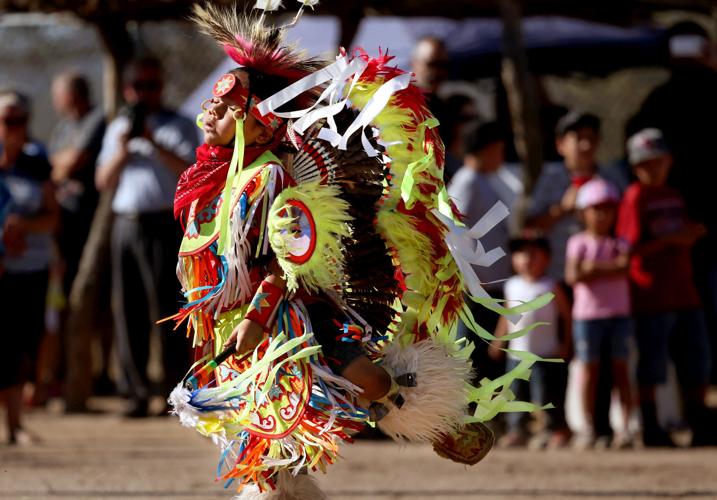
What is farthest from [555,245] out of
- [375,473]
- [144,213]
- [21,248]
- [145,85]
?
[21,248]

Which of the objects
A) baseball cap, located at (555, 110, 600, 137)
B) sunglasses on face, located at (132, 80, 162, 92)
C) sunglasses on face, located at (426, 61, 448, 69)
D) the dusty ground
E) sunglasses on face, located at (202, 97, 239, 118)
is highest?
sunglasses on face, located at (426, 61, 448, 69)

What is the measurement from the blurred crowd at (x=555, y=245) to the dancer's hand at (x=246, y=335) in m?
3.61

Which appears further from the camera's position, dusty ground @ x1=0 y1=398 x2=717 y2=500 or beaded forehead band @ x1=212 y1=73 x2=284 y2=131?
dusty ground @ x1=0 y1=398 x2=717 y2=500

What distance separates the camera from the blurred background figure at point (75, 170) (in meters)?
10.5

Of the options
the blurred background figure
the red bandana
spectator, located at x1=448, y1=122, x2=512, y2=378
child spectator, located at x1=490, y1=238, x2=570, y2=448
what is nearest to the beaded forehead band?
the red bandana

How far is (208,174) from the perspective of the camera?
4516mm

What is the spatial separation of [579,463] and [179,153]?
10.5 feet

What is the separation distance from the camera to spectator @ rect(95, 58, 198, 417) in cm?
887

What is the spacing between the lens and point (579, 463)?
7496mm

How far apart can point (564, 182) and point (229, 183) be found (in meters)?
4.55

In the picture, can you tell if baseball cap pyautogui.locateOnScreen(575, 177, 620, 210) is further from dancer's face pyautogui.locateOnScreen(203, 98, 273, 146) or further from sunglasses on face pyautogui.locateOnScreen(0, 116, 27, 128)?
dancer's face pyautogui.locateOnScreen(203, 98, 273, 146)

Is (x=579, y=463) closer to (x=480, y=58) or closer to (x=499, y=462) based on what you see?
(x=499, y=462)

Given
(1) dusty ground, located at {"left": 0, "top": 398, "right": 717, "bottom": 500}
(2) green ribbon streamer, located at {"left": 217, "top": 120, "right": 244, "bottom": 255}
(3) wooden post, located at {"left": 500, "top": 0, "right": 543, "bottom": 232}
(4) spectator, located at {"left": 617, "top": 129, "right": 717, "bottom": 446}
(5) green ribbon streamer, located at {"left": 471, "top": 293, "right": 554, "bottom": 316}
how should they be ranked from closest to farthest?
1. (2) green ribbon streamer, located at {"left": 217, "top": 120, "right": 244, "bottom": 255}
2. (5) green ribbon streamer, located at {"left": 471, "top": 293, "right": 554, "bottom": 316}
3. (1) dusty ground, located at {"left": 0, "top": 398, "right": 717, "bottom": 500}
4. (4) spectator, located at {"left": 617, "top": 129, "right": 717, "bottom": 446}
5. (3) wooden post, located at {"left": 500, "top": 0, "right": 543, "bottom": 232}

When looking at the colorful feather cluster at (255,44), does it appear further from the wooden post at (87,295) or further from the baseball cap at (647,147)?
the wooden post at (87,295)
